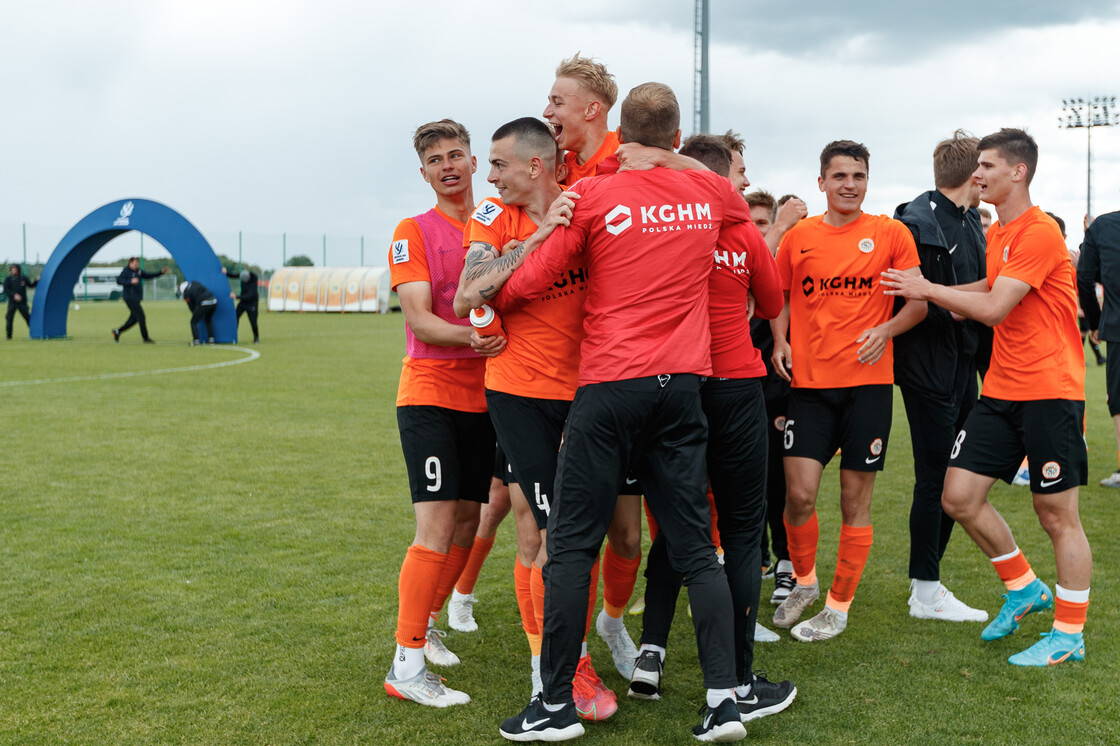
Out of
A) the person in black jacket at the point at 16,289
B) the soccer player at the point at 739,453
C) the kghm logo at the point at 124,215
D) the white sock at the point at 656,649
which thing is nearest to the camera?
the soccer player at the point at 739,453

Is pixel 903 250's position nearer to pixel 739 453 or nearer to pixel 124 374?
pixel 739 453

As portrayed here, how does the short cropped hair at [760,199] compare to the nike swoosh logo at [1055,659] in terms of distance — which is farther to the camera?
the short cropped hair at [760,199]

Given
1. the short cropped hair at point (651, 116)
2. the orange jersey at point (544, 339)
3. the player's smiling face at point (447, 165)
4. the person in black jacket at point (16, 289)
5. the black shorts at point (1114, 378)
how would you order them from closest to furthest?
the short cropped hair at point (651, 116) < the orange jersey at point (544, 339) < the player's smiling face at point (447, 165) < the black shorts at point (1114, 378) < the person in black jacket at point (16, 289)

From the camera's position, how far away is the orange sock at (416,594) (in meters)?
3.67

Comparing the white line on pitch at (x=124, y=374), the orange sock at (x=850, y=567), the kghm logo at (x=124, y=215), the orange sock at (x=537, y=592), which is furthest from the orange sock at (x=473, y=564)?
the kghm logo at (x=124, y=215)

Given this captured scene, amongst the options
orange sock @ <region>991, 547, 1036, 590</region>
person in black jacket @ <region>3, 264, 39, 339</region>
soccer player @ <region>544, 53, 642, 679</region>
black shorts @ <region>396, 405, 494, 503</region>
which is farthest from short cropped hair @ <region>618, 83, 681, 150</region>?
person in black jacket @ <region>3, 264, 39, 339</region>

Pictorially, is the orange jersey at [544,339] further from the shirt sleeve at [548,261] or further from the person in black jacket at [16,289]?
the person in black jacket at [16,289]

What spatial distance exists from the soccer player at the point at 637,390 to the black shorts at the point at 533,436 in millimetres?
166

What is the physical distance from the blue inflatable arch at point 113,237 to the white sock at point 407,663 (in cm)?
1998

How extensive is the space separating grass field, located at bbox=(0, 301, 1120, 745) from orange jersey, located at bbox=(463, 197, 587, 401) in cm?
126

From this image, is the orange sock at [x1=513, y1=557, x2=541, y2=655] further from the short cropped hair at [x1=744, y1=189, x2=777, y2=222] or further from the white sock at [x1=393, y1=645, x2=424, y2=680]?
the short cropped hair at [x1=744, y1=189, x2=777, y2=222]

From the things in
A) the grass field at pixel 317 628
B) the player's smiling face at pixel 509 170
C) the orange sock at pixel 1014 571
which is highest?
the player's smiling face at pixel 509 170

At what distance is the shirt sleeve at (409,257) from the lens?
3.71 meters

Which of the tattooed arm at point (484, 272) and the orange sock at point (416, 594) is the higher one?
the tattooed arm at point (484, 272)
